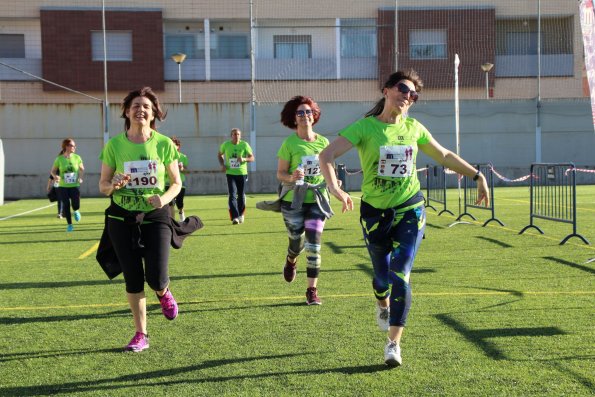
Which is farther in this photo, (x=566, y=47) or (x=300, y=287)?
(x=566, y=47)

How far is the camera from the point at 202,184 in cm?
3241

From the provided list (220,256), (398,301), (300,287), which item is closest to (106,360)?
(398,301)

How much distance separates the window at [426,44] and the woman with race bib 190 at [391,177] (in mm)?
28751

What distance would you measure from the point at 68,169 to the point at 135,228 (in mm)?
11324

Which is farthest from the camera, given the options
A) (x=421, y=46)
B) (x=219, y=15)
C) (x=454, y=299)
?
(x=219, y=15)

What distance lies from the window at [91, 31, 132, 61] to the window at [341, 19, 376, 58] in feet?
32.1

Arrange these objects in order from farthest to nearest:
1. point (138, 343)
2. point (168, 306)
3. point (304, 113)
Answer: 1. point (304, 113)
2. point (168, 306)
3. point (138, 343)

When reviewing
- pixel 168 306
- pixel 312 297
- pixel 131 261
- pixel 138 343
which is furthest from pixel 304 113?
pixel 138 343

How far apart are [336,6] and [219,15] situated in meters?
5.35

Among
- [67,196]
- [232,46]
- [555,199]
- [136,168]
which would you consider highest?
[232,46]

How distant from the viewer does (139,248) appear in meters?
6.18

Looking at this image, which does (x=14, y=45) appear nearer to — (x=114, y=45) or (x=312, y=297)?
(x=114, y=45)

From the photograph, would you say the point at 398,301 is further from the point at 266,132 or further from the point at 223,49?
the point at 223,49

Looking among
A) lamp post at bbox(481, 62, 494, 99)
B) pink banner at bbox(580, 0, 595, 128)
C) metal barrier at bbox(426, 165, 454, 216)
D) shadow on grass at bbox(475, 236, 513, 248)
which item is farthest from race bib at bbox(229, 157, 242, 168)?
lamp post at bbox(481, 62, 494, 99)
